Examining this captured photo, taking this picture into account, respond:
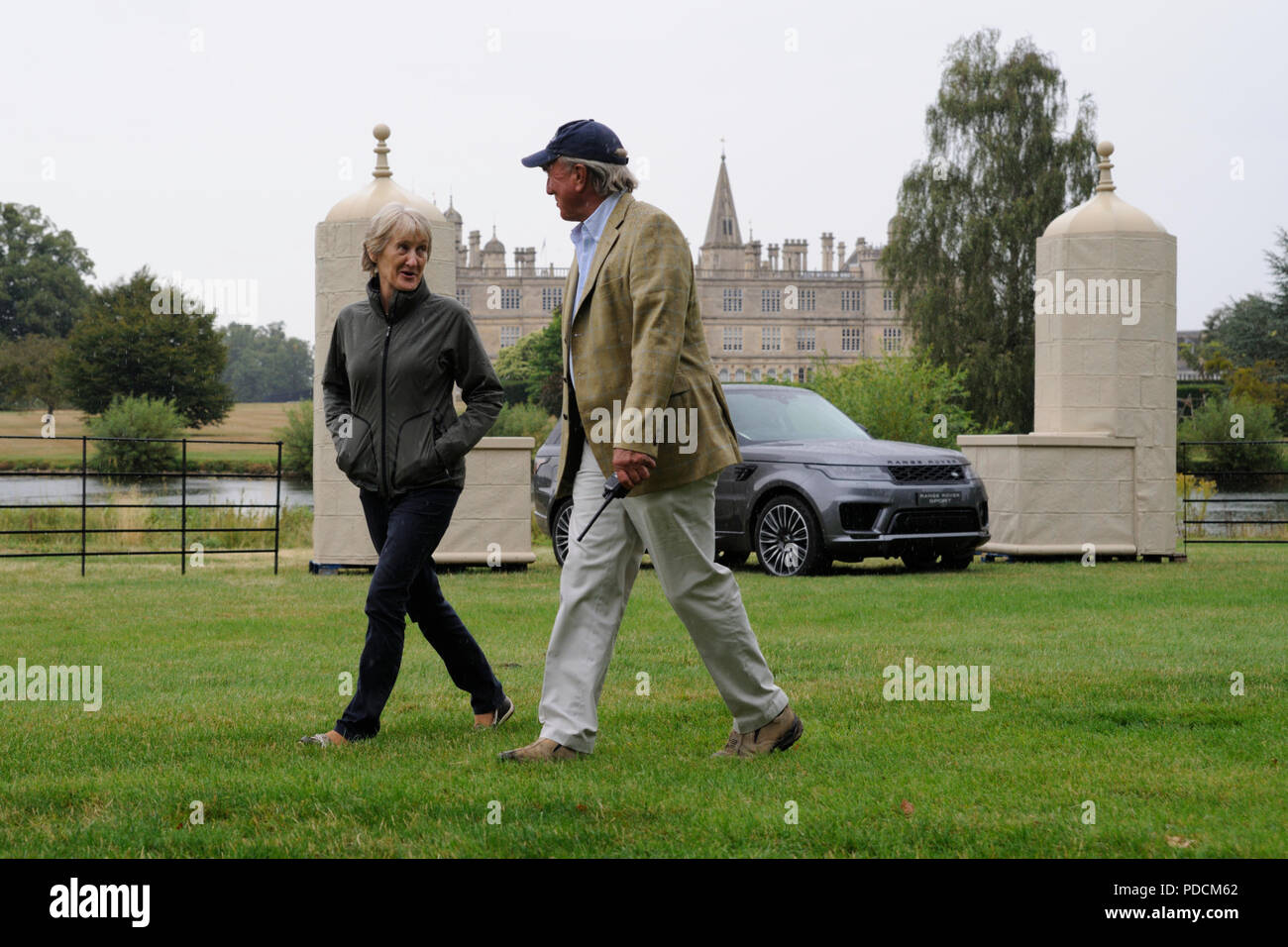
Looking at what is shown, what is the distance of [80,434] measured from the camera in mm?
65188

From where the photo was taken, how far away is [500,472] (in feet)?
47.4

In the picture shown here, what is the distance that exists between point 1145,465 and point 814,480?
13.7 ft

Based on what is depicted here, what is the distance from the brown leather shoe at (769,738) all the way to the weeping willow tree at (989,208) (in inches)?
1562

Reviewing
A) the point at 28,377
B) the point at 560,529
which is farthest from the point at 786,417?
the point at 28,377

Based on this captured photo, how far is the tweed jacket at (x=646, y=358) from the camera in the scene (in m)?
5.00

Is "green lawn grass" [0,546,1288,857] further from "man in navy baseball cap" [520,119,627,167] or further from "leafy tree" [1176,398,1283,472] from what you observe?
"leafy tree" [1176,398,1283,472]

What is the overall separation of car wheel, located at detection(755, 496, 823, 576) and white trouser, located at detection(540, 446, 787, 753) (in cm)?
816

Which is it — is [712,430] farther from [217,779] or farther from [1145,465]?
[1145,465]

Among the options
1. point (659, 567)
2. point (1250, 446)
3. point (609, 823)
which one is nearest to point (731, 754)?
point (659, 567)

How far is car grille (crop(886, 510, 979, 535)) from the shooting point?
Result: 13.4m

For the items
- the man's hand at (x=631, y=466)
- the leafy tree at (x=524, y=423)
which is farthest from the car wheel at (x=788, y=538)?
the leafy tree at (x=524, y=423)

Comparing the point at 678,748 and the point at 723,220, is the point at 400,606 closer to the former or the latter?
the point at 678,748

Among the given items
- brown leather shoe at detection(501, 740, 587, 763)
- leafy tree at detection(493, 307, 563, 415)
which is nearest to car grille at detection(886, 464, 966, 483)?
brown leather shoe at detection(501, 740, 587, 763)

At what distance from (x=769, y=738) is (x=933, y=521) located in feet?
28.3
